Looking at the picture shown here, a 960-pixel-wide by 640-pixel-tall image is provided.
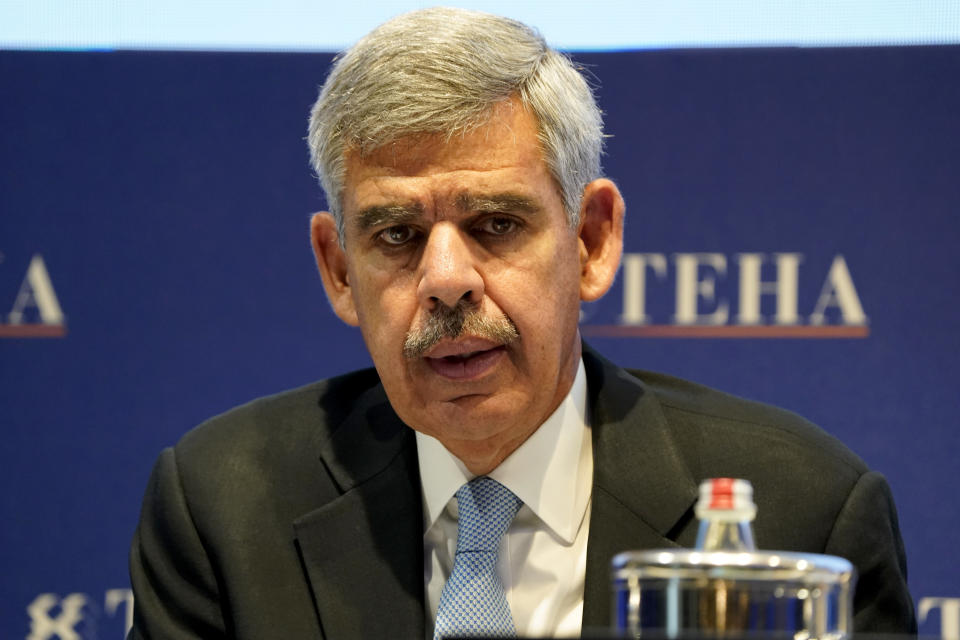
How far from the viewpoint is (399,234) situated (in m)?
2.16

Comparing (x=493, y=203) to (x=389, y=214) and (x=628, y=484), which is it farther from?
(x=628, y=484)

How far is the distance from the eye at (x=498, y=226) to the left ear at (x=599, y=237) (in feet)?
0.78

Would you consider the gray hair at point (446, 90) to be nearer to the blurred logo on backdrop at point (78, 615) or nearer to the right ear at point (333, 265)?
the right ear at point (333, 265)

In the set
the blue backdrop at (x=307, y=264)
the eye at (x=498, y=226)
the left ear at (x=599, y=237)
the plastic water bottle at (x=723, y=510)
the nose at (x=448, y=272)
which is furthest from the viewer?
the blue backdrop at (x=307, y=264)

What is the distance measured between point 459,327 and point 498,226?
0.20m

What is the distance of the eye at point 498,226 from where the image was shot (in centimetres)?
213

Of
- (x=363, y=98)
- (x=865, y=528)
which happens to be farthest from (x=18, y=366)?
(x=865, y=528)

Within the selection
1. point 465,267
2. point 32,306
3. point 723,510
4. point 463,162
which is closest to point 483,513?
point 465,267

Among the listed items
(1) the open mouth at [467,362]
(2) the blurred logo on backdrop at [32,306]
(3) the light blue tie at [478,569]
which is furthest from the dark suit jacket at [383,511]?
(2) the blurred logo on backdrop at [32,306]

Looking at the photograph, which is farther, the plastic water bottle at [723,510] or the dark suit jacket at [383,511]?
the dark suit jacket at [383,511]

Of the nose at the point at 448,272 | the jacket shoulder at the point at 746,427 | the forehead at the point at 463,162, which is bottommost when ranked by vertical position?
the jacket shoulder at the point at 746,427

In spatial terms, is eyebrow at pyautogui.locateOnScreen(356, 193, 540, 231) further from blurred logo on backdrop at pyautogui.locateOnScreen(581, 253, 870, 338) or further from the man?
blurred logo on backdrop at pyautogui.locateOnScreen(581, 253, 870, 338)

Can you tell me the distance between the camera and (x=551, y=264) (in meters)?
2.17

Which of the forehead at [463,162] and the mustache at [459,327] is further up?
the forehead at [463,162]
